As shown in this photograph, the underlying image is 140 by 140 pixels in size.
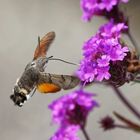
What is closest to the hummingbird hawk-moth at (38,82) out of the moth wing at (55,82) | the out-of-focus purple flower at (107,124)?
the moth wing at (55,82)

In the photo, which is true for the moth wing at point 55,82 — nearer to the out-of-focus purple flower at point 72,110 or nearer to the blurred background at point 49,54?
the out-of-focus purple flower at point 72,110

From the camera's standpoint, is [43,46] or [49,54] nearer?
[43,46]

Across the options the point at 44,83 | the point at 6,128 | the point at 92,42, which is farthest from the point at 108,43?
the point at 6,128

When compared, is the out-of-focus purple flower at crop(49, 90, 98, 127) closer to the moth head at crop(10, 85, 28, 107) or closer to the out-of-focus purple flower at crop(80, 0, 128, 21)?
the moth head at crop(10, 85, 28, 107)

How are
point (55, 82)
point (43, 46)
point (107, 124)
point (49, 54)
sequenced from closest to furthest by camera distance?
1. point (55, 82)
2. point (43, 46)
3. point (107, 124)
4. point (49, 54)

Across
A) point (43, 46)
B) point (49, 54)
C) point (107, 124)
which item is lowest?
point (107, 124)

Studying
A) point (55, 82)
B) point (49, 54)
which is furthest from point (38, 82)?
point (49, 54)

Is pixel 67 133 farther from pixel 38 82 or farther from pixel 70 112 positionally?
pixel 38 82

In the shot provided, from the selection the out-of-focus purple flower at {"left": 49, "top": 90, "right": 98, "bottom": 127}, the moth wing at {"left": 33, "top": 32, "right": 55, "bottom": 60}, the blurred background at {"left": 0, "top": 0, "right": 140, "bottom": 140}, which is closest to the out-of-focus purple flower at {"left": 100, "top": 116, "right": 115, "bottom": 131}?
the out-of-focus purple flower at {"left": 49, "top": 90, "right": 98, "bottom": 127}
